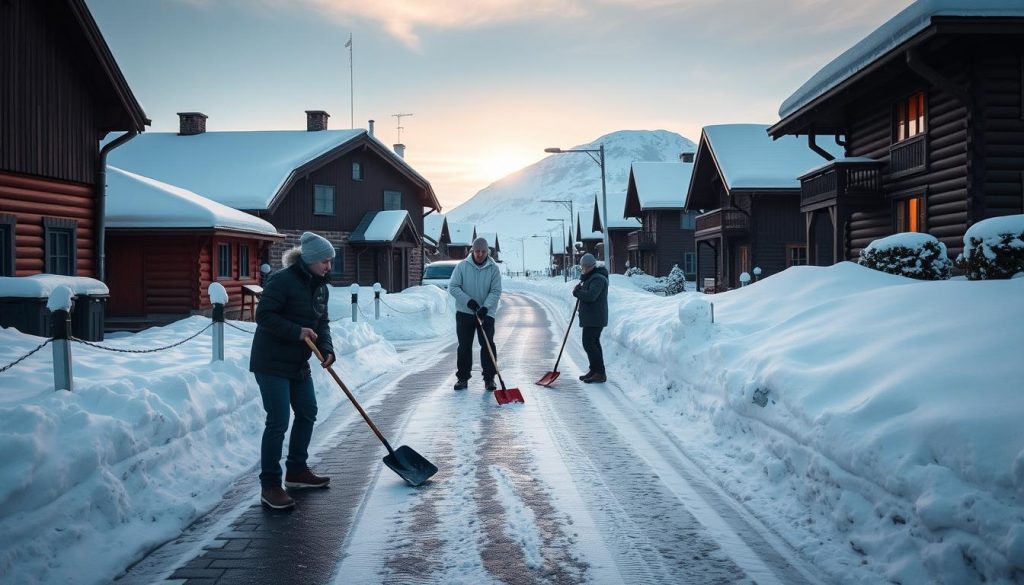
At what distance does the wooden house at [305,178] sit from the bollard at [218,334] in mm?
18836

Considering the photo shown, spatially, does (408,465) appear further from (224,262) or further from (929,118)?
(224,262)

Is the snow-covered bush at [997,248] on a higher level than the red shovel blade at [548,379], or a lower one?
higher

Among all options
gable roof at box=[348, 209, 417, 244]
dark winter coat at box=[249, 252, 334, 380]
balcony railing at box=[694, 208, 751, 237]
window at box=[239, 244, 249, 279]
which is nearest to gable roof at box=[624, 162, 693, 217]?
balcony railing at box=[694, 208, 751, 237]

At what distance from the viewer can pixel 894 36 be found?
530 inches

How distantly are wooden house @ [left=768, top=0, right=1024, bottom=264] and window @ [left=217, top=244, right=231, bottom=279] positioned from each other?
53.5 feet

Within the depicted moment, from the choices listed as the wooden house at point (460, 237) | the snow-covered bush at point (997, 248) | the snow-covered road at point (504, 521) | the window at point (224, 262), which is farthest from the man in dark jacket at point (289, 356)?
the wooden house at point (460, 237)

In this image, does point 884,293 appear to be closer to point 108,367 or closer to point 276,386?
point 276,386

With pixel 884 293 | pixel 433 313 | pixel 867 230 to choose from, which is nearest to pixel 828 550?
pixel 884 293

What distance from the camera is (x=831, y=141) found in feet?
106

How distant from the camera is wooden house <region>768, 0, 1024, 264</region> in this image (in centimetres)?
1277

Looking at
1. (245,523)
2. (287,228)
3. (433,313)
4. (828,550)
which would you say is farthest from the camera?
(287,228)

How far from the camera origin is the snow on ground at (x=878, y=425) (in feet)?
11.3

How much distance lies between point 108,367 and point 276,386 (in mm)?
3825

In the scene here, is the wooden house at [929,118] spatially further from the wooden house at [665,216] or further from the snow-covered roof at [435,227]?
the snow-covered roof at [435,227]
